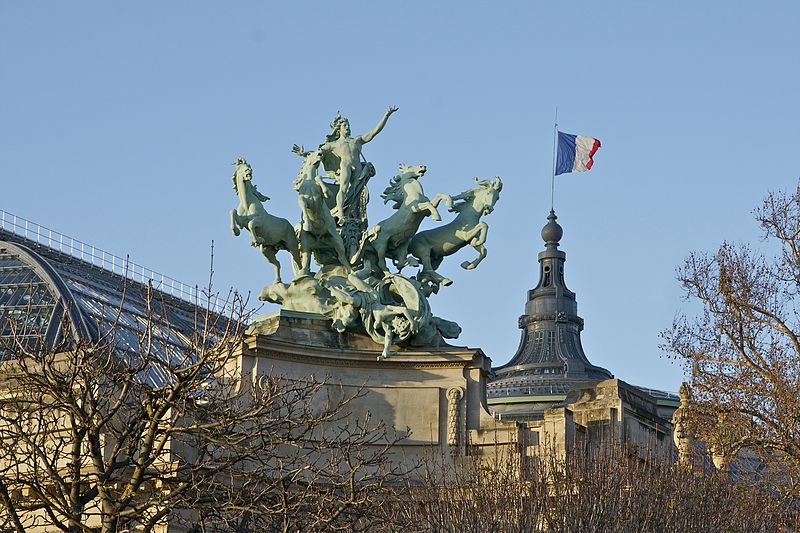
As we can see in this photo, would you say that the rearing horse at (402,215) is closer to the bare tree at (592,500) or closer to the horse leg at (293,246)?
the horse leg at (293,246)

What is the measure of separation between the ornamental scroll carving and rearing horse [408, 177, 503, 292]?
3.70m

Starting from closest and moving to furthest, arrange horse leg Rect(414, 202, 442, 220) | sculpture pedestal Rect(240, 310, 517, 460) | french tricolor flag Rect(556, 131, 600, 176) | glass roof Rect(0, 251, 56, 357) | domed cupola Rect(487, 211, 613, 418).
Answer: sculpture pedestal Rect(240, 310, 517, 460) < horse leg Rect(414, 202, 442, 220) < french tricolor flag Rect(556, 131, 600, 176) < glass roof Rect(0, 251, 56, 357) < domed cupola Rect(487, 211, 613, 418)

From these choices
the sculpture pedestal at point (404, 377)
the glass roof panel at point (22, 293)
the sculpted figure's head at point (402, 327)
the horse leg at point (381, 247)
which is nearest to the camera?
the sculpture pedestal at point (404, 377)

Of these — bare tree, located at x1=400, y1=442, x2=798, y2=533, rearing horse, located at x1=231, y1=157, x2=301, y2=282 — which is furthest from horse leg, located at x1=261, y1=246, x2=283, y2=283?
bare tree, located at x1=400, y1=442, x2=798, y2=533

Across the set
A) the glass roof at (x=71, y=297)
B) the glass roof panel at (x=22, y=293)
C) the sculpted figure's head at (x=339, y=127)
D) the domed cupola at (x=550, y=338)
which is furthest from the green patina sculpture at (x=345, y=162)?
the domed cupola at (x=550, y=338)

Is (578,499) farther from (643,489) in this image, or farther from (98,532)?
(98,532)

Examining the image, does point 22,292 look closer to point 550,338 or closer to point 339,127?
point 339,127

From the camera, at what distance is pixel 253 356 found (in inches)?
1992

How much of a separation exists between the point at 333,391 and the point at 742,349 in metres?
12.0

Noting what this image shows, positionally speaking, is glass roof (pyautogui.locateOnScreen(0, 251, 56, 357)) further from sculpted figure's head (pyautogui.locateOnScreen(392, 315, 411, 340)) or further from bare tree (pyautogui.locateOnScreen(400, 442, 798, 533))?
bare tree (pyautogui.locateOnScreen(400, 442, 798, 533))

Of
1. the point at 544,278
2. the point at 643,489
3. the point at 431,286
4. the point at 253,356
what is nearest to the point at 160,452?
the point at 643,489

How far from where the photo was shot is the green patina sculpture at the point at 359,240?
52.2 meters

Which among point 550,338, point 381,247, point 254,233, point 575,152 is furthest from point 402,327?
point 550,338

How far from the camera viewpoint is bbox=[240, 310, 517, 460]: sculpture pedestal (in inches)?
2025
